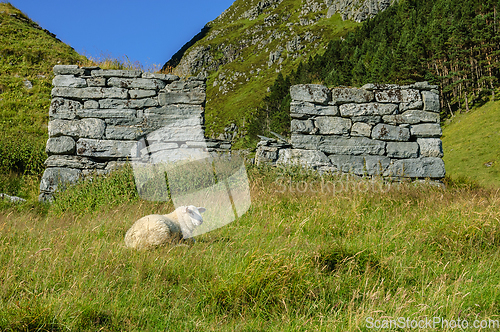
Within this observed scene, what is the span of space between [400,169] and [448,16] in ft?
188

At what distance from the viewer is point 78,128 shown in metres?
6.85

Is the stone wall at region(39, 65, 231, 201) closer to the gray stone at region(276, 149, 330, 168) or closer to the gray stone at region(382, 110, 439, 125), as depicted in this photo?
the gray stone at region(276, 149, 330, 168)

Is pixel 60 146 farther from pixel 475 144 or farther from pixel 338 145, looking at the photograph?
pixel 475 144

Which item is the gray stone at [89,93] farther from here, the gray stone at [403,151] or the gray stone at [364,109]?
the gray stone at [403,151]

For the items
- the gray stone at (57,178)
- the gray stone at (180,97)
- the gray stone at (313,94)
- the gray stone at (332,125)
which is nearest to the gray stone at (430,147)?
the gray stone at (332,125)

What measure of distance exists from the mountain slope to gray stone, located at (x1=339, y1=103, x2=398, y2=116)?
90.7m

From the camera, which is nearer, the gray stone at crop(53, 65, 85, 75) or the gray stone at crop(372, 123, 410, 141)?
the gray stone at crop(53, 65, 85, 75)

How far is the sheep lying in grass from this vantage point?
3254 mm

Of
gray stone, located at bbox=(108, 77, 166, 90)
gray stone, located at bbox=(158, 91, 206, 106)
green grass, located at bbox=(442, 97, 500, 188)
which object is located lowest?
green grass, located at bbox=(442, 97, 500, 188)

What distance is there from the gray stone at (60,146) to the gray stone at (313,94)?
517 centimetres

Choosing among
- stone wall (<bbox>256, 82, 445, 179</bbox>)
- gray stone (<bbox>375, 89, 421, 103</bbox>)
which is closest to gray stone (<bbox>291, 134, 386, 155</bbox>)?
stone wall (<bbox>256, 82, 445, 179</bbox>)

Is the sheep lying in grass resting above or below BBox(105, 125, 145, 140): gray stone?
below

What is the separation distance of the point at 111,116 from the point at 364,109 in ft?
19.0

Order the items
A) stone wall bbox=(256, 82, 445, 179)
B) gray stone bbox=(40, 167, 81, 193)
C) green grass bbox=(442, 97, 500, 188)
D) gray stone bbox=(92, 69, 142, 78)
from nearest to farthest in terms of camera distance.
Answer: gray stone bbox=(40, 167, 81, 193) < gray stone bbox=(92, 69, 142, 78) < stone wall bbox=(256, 82, 445, 179) < green grass bbox=(442, 97, 500, 188)
